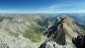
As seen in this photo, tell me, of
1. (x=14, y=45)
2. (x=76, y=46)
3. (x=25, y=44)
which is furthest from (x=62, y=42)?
(x=14, y=45)

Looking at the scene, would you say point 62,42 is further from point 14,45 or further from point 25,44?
point 14,45

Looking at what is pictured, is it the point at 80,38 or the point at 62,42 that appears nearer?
the point at 80,38

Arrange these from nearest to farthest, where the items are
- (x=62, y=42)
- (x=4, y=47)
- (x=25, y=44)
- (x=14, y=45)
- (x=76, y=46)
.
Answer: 1. (x=4, y=47)
2. (x=14, y=45)
3. (x=25, y=44)
4. (x=76, y=46)
5. (x=62, y=42)

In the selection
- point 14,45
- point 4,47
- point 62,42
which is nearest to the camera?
point 4,47

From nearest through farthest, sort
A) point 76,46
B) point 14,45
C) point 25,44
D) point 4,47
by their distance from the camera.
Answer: point 4,47 < point 14,45 < point 25,44 < point 76,46

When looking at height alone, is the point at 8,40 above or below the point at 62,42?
above

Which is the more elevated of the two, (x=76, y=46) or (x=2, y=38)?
(x=2, y=38)

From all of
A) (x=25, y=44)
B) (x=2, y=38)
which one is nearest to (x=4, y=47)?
(x=2, y=38)

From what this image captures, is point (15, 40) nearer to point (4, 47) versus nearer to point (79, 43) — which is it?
point (4, 47)

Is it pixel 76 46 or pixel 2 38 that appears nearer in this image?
pixel 2 38
